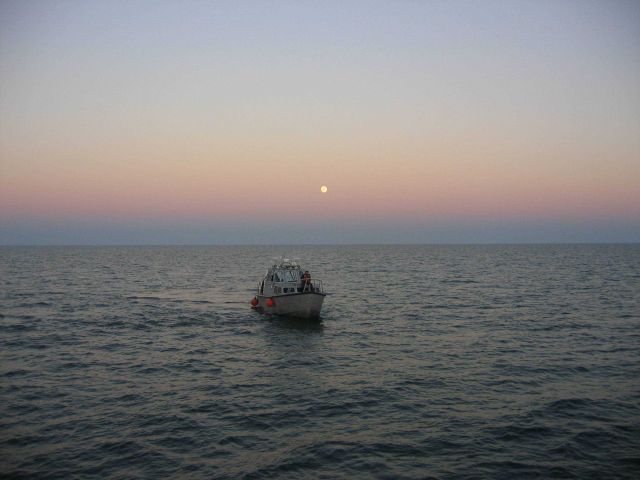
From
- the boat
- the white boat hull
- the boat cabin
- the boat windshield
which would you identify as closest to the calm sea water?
the white boat hull

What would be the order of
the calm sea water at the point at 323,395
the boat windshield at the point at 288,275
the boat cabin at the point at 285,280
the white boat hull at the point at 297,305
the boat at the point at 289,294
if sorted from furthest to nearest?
the boat windshield at the point at 288,275, the boat cabin at the point at 285,280, the boat at the point at 289,294, the white boat hull at the point at 297,305, the calm sea water at the point at 323,395

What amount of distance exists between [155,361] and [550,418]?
18.5 meters

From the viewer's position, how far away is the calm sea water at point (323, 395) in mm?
13211

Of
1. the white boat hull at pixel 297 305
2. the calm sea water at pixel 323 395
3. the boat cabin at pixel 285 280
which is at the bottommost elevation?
the calm sea water at pixel 323 395

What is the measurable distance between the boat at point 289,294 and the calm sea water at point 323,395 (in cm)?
136

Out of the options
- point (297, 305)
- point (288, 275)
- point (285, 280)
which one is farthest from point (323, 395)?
point (288, 275)

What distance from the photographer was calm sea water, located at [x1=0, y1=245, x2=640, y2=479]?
1321cm

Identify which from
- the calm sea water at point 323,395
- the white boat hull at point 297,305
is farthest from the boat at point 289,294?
the calm sea water at point 323,395

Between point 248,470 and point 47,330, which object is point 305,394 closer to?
point 248,470

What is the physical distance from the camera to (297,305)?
35.6 metres

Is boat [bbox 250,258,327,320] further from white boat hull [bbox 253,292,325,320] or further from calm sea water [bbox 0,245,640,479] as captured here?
calm sea water [bbox 0,245,640,479]

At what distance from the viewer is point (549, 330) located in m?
31.0

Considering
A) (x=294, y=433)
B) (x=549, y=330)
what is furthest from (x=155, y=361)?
(x=549, y=330)

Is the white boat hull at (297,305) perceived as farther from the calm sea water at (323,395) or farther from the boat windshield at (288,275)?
the boat windshield at (288,275)
